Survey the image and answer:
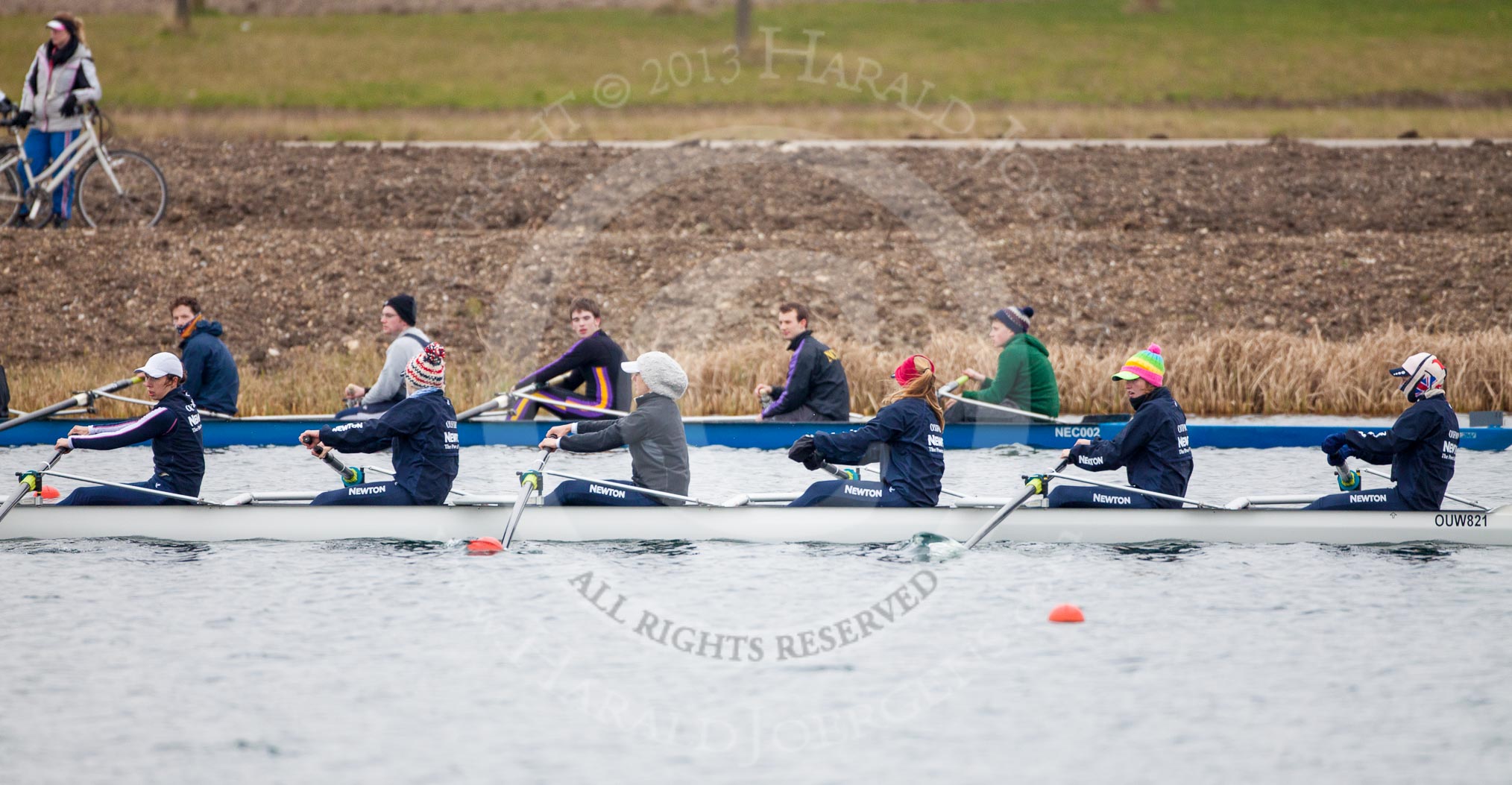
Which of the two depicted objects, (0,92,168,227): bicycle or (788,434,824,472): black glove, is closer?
(788,434,824,472): black glove

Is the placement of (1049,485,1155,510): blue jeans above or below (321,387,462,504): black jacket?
below

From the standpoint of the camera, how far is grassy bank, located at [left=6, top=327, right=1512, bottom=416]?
17.4m

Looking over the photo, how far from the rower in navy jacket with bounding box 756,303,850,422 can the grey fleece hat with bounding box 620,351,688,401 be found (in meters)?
3.76

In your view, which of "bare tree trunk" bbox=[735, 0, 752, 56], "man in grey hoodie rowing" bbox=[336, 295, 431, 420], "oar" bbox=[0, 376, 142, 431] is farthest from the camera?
"bare tree trunk" bbox=[735, 0, 752, 56]

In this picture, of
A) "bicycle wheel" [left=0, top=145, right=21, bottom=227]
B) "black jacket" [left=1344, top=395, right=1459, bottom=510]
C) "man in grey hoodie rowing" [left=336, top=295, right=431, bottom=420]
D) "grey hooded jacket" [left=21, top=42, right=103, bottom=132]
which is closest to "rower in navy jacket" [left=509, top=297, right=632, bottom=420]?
"man in grey hoodie rowing" [left=336, top=295, right=431, bottom=420]

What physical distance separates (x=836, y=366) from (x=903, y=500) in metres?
4.42

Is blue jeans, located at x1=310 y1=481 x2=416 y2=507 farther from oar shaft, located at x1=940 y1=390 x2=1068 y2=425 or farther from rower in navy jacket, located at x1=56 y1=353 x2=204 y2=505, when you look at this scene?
oar shaft, located at x1=940 y1=390 x2=1068 y2=425

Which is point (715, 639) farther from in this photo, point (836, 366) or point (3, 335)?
point (3, 335)

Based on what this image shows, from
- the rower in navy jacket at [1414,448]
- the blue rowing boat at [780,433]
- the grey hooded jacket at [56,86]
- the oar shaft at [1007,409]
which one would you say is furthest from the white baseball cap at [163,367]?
the grey hooded jacket at [56,86]

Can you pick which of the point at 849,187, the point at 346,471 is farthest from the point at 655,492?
the point at 849,187

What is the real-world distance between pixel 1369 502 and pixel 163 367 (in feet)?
27.5

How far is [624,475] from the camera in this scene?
1480 centimetres

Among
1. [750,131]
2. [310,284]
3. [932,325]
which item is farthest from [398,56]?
[932,325]

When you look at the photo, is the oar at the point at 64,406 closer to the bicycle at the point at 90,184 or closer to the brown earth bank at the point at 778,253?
the brown earth bank at the point at 778,253
